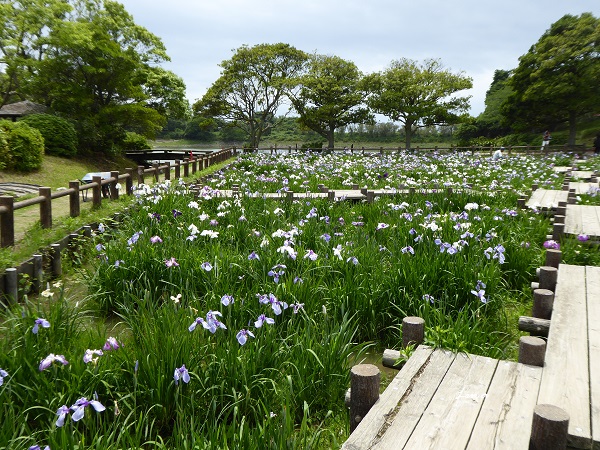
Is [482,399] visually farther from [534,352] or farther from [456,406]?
[534,352]

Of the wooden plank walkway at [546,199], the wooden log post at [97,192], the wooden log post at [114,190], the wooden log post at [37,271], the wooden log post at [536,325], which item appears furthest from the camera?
the wooden log post at [114,190]

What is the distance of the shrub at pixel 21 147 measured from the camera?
612 inches

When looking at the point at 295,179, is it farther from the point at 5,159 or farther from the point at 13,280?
the point at 5,159

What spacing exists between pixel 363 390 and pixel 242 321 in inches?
48.5

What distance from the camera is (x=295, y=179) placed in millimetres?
12125

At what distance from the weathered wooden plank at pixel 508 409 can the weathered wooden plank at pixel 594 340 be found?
9.5 inches

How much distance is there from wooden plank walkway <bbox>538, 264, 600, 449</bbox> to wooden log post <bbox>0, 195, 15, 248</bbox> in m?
5.62

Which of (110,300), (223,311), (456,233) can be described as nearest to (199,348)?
(223,311)

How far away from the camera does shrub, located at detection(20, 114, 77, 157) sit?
19.3 metres

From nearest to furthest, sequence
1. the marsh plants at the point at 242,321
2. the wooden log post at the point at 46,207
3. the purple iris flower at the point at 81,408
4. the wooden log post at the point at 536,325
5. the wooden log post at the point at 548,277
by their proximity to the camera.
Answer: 1. the purple iris flower at the point at 81,408
2. the marsh plants at the point at 242,321
3. the wooden log post at the point at 536,325
4. the wooden log post at the point at 548,277
5. the wooden log post at the point at 46,207

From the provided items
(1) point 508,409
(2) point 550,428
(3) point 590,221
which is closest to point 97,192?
(1) point 508,409

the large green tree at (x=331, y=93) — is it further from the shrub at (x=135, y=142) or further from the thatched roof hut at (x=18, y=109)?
the thatched roof hut at (x=18, y=109)

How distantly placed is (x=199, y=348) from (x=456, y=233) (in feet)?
10.7

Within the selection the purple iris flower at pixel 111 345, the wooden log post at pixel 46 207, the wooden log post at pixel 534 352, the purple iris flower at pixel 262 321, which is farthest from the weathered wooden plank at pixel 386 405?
the wooden log post at pixel 46 207
